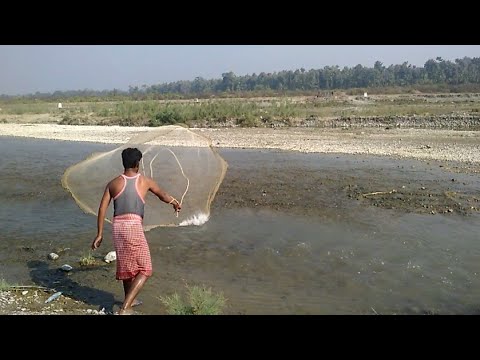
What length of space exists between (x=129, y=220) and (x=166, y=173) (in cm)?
259

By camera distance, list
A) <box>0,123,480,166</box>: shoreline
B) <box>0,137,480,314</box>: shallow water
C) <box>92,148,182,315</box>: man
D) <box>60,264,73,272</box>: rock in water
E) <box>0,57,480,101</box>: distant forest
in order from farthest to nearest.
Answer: <box>0,57,480,101</box>: distant forest → <box>0,123,480,166</box>: shoreline → <box>60,264,73,272</box>: rock in water → <box>0,137,480,314</box>: shallow water → <box>92,148,182,315</box>: man

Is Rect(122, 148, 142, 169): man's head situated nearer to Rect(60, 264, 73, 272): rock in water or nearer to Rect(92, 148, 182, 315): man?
Rect(92, 148, 182, 315): man

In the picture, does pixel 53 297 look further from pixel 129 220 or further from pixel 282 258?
pixel 282 258

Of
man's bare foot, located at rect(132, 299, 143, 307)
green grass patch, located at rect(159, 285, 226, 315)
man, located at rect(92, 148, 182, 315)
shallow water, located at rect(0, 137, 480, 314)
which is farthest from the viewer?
shallow water, located at rect(0, 137, 480, 314)

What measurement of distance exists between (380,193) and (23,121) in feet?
111

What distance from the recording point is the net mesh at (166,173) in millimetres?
7145

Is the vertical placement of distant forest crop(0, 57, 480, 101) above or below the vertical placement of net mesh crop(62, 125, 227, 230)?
above

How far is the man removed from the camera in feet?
17.1

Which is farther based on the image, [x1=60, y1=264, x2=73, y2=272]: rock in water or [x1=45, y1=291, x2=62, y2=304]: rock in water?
[x1=60, y1=264, x2=73, y2=272]: rock in water

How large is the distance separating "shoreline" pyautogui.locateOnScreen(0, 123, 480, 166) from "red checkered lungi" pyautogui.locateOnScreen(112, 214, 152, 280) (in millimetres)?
11871

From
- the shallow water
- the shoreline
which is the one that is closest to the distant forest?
the shoreline

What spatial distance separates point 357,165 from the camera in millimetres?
16312

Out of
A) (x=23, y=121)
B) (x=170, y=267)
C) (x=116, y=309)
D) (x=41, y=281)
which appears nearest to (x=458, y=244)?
(x=170, y=267)

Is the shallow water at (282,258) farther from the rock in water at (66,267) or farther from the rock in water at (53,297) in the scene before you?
the rock in water at (53,297)
